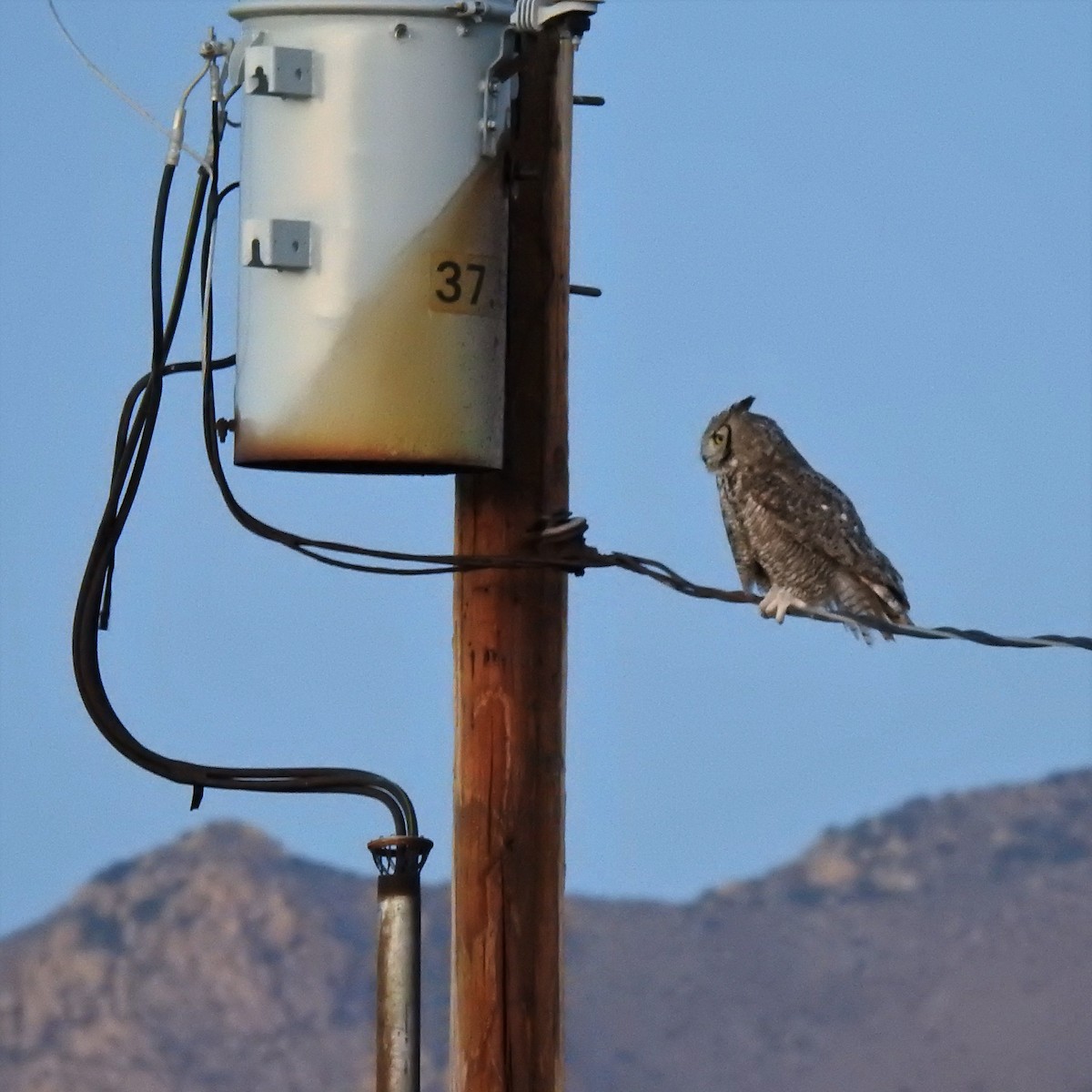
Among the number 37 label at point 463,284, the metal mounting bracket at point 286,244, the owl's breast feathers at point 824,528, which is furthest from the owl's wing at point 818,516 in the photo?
the metal mounting bracket at point 286,244

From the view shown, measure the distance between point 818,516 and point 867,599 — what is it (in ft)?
0.99

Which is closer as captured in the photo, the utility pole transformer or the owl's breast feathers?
the utility pole transformer

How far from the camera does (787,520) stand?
10.2 metres

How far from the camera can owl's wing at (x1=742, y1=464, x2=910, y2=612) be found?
32.6 ft

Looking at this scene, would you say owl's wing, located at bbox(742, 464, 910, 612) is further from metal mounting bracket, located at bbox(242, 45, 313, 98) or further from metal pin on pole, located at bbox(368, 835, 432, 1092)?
metal mounting bracket, located at bbox(242, 45, 313, 98)

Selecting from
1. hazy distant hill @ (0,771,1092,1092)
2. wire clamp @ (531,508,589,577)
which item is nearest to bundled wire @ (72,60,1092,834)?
wire clamp @ (531,508,589,577)

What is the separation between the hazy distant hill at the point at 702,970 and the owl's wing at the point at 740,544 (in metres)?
36.9

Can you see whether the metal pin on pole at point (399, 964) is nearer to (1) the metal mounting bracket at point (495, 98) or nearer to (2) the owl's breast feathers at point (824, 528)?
(1) the metal mounting bracket at point (495, 98)

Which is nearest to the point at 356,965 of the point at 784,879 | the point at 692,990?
the point at 692,990

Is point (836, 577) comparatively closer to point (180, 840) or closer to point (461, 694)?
point (461, 694)

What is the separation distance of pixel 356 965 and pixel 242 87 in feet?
145

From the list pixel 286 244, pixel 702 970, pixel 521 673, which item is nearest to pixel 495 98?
pixel 286 244

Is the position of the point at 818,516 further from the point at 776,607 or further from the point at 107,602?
the point at 107,602

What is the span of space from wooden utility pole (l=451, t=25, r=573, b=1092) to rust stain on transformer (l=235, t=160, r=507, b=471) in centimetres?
16
